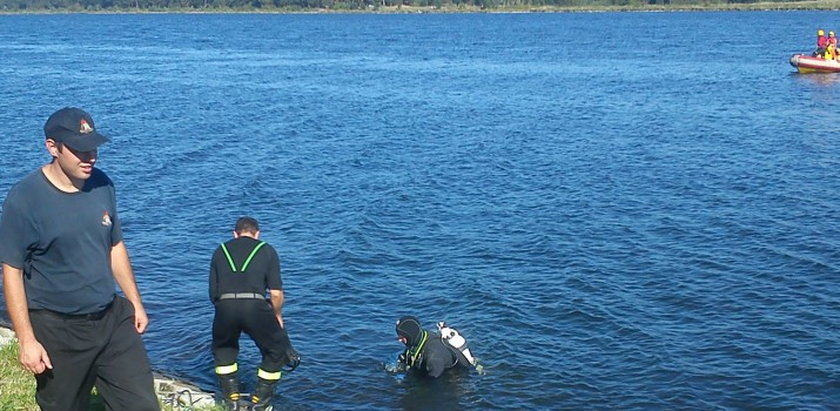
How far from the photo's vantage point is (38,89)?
5356 centimetres

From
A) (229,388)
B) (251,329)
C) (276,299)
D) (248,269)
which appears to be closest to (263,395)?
(229,388)

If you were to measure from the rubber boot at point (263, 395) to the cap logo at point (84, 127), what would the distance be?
544cm

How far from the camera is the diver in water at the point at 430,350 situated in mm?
13367

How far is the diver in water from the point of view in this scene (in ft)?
43.9

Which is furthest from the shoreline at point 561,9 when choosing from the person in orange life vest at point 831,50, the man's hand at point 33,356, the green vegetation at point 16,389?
the man's hand at point 33,356

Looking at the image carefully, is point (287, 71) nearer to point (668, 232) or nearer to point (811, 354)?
point (668, 232)

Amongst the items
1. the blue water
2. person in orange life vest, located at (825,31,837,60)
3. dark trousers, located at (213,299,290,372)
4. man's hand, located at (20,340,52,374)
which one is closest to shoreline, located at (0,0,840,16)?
person in orange life vest, located at (825,31,837,60)

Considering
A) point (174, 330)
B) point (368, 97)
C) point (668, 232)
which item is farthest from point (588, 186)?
point (368, 97)

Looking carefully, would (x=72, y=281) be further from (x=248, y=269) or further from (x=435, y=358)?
(x=435, y=358)

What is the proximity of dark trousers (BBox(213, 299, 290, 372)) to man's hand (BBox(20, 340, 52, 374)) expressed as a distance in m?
3.79

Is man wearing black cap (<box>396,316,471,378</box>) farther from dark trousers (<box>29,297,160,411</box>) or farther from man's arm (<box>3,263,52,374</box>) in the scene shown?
man's arm (<box>3,263,52,374</box>)

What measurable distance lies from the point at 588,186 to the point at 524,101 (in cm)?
2025

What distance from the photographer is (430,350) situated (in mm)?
13445

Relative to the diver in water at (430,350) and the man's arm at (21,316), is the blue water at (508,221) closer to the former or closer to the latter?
the diver in water at (430,350)
